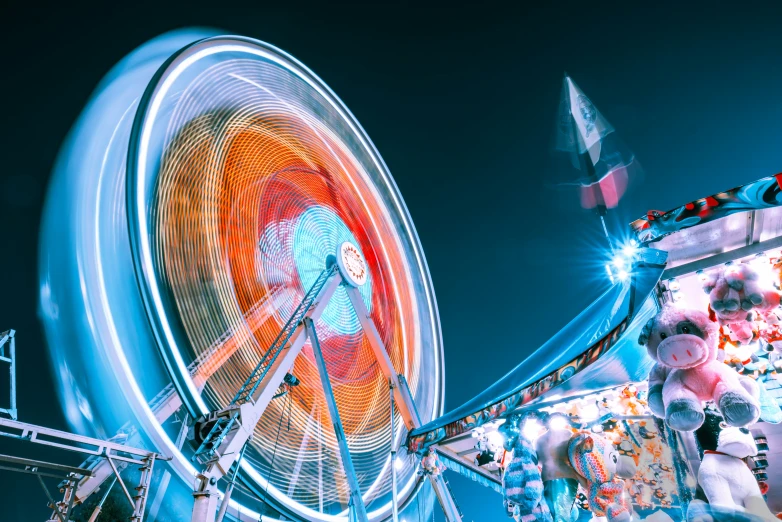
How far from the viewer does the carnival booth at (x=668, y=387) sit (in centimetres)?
288

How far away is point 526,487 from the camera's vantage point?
13.3 ft

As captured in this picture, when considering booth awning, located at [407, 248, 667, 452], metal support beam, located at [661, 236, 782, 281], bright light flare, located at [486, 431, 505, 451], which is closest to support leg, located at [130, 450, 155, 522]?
booth awning, located at [407, 248, 667, 452]

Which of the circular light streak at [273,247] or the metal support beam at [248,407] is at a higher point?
the circular light streak at [273,247]

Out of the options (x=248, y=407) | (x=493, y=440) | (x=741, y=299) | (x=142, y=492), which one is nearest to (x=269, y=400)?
(x=248, y=407)

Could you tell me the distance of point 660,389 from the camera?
123 inches

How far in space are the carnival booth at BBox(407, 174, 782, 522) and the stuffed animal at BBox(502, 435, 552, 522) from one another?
0.01 meters

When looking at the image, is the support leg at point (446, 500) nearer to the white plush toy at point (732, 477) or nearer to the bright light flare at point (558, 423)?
the bright light flare at point (558, 423)

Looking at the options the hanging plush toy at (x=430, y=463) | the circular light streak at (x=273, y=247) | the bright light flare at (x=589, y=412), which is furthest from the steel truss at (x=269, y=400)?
the bright light flare at (x=589, y=412)

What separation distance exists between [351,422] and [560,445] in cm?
411

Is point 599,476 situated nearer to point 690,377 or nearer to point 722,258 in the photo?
point 690,377

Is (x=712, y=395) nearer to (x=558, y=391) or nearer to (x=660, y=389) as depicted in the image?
(x=660, y=389)

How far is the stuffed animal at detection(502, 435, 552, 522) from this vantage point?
4027 millimetres

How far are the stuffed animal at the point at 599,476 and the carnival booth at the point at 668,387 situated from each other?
11mm

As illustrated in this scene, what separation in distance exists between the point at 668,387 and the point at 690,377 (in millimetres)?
163
